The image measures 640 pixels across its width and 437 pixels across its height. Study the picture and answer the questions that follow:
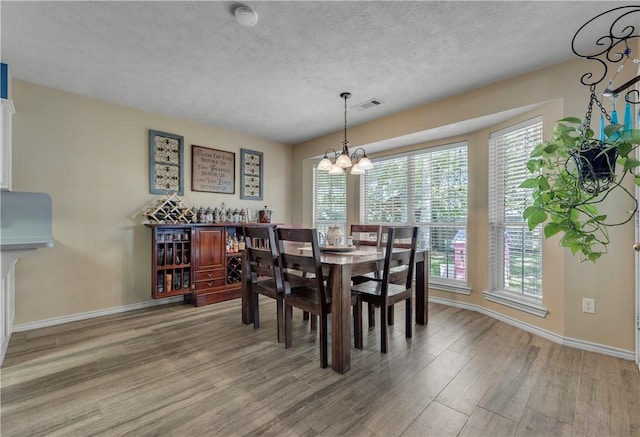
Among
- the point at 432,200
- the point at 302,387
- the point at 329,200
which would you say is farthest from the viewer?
the point at 329,200

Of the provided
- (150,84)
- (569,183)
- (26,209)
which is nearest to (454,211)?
(569,183)

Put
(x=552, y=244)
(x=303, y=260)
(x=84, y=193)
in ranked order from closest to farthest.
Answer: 1. (x=303, y=260)
2. (x=552, y=244)
3. (x=84, y=193)

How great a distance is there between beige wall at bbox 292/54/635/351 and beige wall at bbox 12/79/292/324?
10.9ft

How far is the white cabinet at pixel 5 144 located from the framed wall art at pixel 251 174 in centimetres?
255

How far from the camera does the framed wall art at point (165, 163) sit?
370cm

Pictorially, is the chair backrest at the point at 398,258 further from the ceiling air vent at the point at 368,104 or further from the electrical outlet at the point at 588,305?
the ceiling air vent at the point at 368,104

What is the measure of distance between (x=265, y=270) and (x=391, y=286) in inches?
46.9

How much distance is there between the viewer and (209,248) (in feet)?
12.4

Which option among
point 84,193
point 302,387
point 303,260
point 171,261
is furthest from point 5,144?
point 302,387

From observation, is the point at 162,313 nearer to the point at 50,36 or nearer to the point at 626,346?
Answer: the point at 50,36

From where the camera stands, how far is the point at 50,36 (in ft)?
7.23

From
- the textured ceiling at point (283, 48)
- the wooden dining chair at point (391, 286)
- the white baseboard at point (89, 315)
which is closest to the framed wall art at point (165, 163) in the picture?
the textured ceiling at point (283, 48)

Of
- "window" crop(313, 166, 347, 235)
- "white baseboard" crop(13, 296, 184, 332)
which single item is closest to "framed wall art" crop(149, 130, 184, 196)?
"white baseboard" crop(13, 296, 184, 332)

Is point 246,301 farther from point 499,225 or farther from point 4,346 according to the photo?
point 499,225
